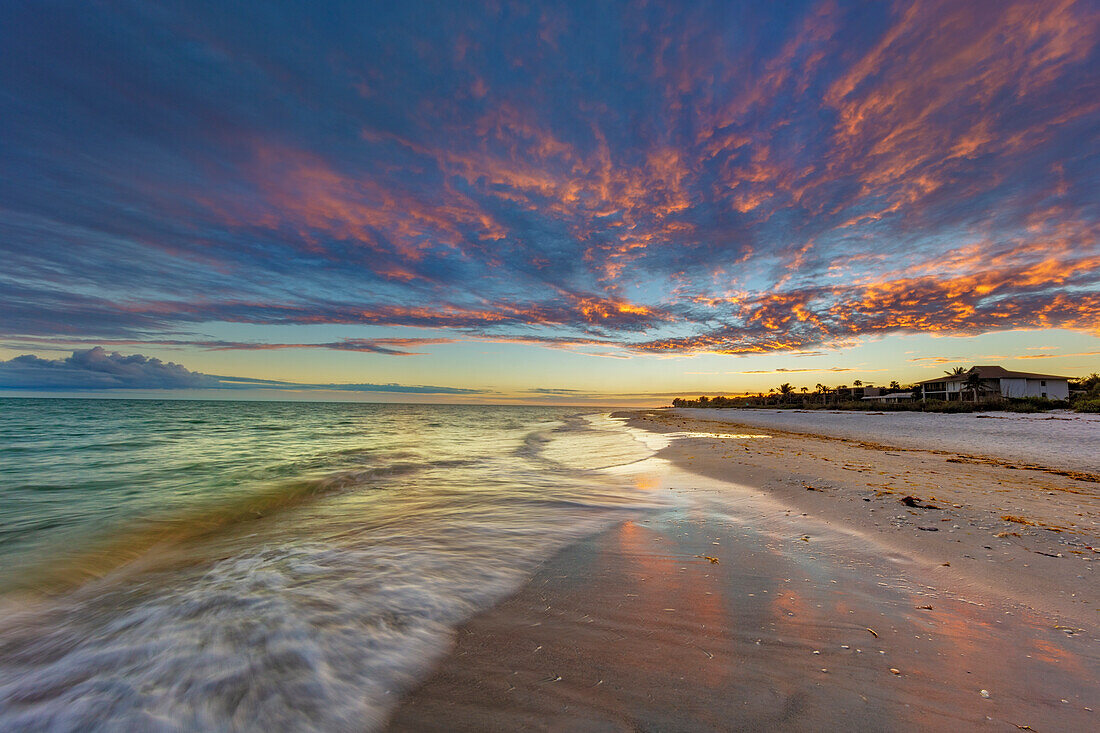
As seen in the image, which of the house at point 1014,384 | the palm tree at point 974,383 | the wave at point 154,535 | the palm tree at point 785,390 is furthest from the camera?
the palm tree at point 785,390

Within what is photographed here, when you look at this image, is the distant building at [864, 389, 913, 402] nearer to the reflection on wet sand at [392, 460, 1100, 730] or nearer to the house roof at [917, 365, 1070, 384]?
the house roof at [917, 365, 1070, 384]

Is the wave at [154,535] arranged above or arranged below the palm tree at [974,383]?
below

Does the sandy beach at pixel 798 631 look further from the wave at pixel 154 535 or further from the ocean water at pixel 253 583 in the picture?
the wave at pixel 154 535

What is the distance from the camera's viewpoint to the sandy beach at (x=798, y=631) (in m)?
2.51

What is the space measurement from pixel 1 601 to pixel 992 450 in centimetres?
2538

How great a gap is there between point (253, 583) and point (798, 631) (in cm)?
578

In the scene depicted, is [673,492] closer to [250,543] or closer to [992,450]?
[250,543]

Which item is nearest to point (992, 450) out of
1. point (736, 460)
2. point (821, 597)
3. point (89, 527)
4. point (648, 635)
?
point (736, 460)

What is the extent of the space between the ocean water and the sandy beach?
0.65 metres

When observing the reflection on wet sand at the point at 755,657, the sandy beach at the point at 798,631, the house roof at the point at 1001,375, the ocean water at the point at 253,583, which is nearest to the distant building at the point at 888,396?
the house roof at the point at 1001,375

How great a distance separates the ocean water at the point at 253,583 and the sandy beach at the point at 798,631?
65 cm

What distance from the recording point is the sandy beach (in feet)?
8.23

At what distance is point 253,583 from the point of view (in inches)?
193

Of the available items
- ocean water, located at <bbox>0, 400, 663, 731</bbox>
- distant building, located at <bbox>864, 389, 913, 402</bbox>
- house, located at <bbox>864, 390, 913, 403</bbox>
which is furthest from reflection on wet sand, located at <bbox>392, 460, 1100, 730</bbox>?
house, located at <bbox>864, 390, 913, 403</bbox>
